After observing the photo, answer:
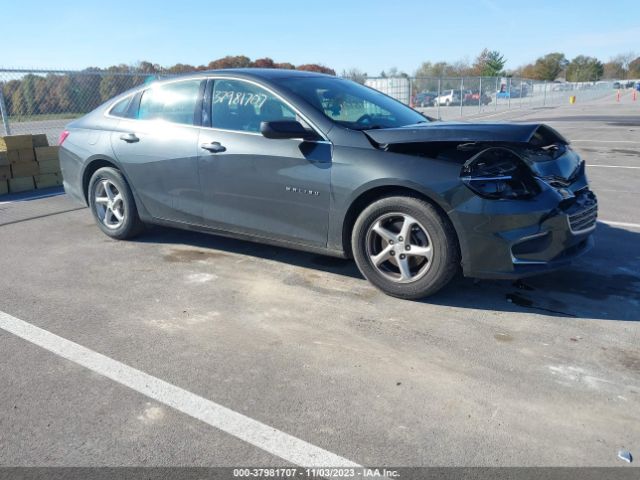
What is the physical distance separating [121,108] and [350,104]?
2.38m

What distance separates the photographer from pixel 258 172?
436cm

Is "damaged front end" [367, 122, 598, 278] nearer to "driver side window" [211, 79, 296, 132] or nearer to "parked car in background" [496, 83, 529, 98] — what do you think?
"driver side window" [211, 79, 296, 132]

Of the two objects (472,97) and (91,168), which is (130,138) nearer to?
Result: (91,168)

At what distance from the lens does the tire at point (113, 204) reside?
5346 millimetres

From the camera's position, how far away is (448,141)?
369cm

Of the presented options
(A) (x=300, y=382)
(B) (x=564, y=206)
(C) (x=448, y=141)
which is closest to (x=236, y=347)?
(A) (x=300, y=382)

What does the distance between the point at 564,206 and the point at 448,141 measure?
0.89 meters

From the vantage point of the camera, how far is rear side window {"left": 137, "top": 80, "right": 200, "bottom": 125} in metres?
4.86

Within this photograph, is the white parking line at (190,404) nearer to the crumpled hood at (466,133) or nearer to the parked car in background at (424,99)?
the crumpled hood at (466,133)

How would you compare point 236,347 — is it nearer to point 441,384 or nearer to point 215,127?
point 441,384

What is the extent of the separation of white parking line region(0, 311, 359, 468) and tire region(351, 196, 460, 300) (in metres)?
1.68

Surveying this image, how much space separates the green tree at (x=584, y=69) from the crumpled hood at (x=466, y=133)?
349 feet

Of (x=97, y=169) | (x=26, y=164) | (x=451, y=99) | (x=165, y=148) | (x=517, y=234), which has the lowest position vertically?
(x=517, y=234)

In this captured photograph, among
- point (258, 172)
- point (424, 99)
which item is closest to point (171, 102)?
point (258, 172)
